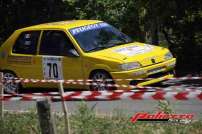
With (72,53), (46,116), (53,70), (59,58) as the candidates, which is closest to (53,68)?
(53,70)

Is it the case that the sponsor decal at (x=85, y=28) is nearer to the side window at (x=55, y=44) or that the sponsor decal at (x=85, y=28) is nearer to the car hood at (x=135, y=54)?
the side window at (x=55, y=44)

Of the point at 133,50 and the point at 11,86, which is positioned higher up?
the point at 133,50

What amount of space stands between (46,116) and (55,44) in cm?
662

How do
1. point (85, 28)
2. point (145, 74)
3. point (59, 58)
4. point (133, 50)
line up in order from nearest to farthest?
point (145, 74) < point (133, 50) < point (59, 58) < point (85, 28)

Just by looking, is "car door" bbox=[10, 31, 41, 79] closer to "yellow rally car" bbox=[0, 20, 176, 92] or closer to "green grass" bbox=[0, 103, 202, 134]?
"yellow rally car" bbox=[0, 20, 176, 92]

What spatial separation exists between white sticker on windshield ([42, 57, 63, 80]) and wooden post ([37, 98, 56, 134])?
20.2 feet

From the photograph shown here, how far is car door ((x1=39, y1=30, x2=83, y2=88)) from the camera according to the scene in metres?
13.2

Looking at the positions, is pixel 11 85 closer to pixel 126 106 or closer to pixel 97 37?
pixel 97 37

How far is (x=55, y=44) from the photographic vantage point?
1372cm

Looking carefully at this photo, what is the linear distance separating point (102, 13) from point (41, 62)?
7168 mm

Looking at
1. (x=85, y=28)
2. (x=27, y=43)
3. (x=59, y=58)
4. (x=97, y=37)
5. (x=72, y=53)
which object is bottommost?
(x=59, y=58)

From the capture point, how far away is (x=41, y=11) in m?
22.5

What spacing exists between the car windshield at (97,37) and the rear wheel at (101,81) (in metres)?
0.66

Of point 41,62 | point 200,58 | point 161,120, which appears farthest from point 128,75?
point 200,58
